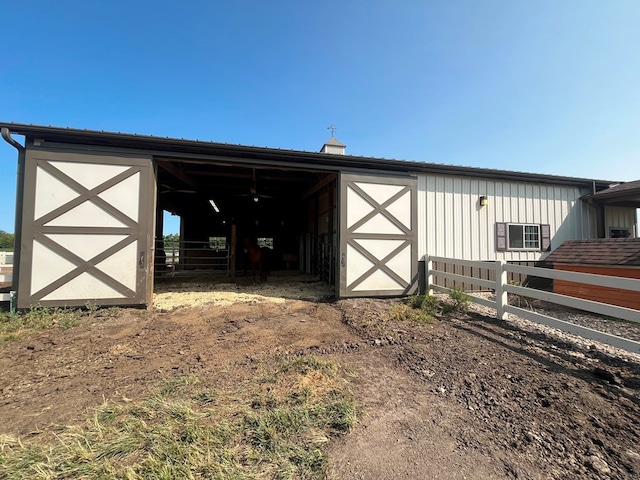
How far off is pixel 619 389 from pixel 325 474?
3200 millimetres

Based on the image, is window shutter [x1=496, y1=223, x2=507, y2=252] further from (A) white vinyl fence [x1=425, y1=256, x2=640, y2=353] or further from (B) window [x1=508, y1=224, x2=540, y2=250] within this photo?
(A) white vinyl fence [x1=425, y1=256, x2=640, y2=353]

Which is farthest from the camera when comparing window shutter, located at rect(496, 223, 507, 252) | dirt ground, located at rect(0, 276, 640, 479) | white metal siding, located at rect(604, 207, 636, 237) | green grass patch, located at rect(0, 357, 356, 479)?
white metal siding, located at rect(604, 207, 636, 237)

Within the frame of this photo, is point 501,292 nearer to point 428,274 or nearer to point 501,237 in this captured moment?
point 428,274

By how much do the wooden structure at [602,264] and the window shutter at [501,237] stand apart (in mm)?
1428

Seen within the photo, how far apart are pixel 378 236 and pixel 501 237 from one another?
3980 millimetres

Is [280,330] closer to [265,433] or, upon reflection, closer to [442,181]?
[265,433]

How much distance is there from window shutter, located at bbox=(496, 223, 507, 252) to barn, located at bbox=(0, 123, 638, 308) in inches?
1.4

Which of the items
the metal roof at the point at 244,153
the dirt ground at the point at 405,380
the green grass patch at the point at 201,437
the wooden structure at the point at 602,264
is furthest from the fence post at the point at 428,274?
the green grass patch at the point at 201,437

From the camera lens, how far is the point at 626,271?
6.46 m

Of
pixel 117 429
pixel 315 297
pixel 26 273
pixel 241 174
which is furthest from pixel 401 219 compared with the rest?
pixel 26 273

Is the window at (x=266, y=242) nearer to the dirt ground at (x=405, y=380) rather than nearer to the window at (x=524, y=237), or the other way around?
the dirt ground at (x=405, y=380)

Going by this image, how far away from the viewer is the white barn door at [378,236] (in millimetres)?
7078

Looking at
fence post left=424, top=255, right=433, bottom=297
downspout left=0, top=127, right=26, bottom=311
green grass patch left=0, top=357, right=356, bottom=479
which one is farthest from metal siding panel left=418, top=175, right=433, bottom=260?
downspout left=0, top=127, right=26, bottom=311

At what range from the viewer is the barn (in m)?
5.52
